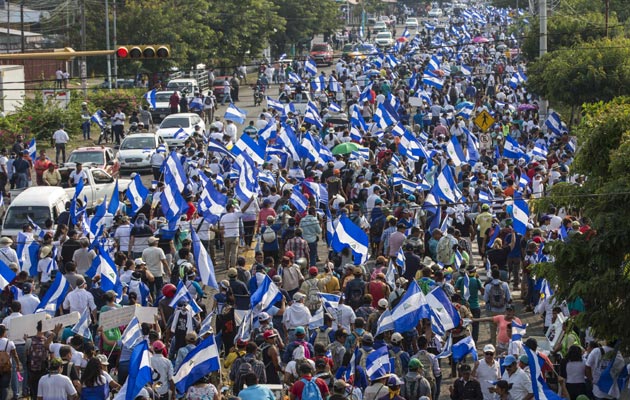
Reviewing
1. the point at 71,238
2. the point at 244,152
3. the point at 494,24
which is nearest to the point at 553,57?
the point at 244,152

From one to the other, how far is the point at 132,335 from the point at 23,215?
10605 mm

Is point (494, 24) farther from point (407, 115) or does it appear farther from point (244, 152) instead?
point (244, 152)

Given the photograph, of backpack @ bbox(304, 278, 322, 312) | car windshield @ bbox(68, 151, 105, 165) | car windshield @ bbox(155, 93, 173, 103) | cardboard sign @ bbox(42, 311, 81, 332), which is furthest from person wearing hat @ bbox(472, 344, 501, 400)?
car windshield @ bbox(155, 93, 173, 103)

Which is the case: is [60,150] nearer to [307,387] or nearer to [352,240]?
[352,240]

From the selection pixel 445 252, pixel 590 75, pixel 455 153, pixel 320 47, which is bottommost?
pixel 320 47

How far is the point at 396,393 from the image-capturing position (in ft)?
50.2

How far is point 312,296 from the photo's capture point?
65.0 ft

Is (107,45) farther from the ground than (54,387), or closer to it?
closer to it

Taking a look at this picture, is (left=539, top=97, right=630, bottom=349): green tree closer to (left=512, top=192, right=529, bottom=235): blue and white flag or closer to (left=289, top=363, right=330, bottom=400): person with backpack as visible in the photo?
(left=289, top=363, right=330, bottom=400): person with backpack

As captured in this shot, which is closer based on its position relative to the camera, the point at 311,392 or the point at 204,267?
the point at 311,392

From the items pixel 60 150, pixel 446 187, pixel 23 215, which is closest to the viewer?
pixel 446 187

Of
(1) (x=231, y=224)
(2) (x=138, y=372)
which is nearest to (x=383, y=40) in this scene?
(1) (x=231, y=224)

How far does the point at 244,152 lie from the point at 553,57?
18.6 meters

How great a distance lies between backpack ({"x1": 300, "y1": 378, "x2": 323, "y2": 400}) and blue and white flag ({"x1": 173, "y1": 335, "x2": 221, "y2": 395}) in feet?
3.75
